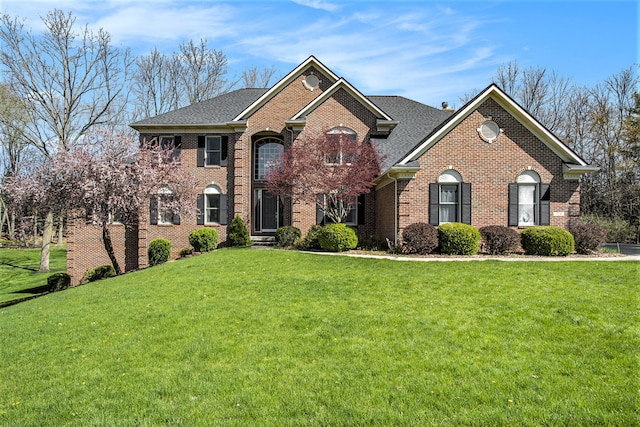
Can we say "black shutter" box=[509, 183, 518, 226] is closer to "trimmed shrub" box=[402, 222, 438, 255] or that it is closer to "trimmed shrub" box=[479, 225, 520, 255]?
"trimmed shrub" box=[479, 225, 520, 255]

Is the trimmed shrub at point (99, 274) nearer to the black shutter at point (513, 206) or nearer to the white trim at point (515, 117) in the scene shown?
the white trim at point (515, 117)

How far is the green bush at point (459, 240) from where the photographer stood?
14.4 metres

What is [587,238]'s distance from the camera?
14.8m

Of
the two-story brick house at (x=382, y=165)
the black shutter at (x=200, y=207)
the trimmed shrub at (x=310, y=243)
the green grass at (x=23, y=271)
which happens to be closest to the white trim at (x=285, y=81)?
the two-story brick house at (x=382, y=165)

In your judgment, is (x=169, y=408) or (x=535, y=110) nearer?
(x=169, y=408)

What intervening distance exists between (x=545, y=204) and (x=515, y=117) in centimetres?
342

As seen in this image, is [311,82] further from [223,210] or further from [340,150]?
[223,210]

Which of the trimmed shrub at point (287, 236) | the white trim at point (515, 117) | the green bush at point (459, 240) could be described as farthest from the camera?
the trimmed shrub at point (287, 236)

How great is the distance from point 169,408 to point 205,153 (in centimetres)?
1852

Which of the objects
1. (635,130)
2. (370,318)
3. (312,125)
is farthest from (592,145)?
(370,318)

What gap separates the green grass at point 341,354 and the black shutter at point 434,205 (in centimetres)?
547

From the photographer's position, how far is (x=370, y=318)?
7.17 m

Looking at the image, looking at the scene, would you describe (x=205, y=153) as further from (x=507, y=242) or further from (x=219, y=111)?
(x=507, y=242)

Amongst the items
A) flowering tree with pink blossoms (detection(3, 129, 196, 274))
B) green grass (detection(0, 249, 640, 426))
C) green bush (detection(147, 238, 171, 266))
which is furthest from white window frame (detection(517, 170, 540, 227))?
green bush (detection(147, 238, 171, 266))
